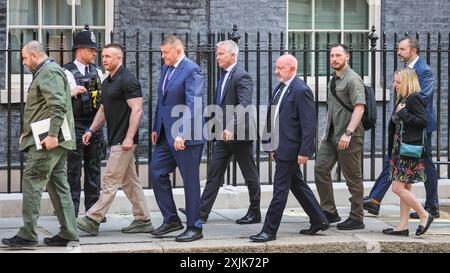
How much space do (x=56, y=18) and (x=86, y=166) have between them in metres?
3.90

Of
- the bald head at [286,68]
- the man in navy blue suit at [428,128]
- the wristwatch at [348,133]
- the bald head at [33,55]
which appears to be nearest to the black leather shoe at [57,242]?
the bald head at [33,55]

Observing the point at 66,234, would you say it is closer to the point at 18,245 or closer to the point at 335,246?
the point at 18,245

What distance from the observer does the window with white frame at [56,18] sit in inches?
513

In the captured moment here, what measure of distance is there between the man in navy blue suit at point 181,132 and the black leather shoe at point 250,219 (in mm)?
1139

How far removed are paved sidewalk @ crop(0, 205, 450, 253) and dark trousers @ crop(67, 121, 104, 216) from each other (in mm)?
341

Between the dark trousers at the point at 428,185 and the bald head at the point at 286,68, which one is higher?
the bald head at the point at 286,68

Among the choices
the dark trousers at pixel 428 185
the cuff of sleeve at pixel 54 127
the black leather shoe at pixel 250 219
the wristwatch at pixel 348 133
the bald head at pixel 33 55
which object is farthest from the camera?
the dark trousers at pixel 428 185

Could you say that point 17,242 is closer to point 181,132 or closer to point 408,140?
point 181,132

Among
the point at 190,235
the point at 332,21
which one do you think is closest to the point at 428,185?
the point at 190,235

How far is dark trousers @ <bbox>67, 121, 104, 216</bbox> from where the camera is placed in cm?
981

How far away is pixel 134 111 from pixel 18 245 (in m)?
1.69

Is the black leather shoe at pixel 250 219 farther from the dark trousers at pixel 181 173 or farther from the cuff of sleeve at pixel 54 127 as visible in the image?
the cuff of sleeve at pixel 54 127

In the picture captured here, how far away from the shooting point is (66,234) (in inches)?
338

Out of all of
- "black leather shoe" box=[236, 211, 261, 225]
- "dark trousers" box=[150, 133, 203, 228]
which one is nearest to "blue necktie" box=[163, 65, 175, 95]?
"dark trousers" box=[150, 133, 203, 228]
